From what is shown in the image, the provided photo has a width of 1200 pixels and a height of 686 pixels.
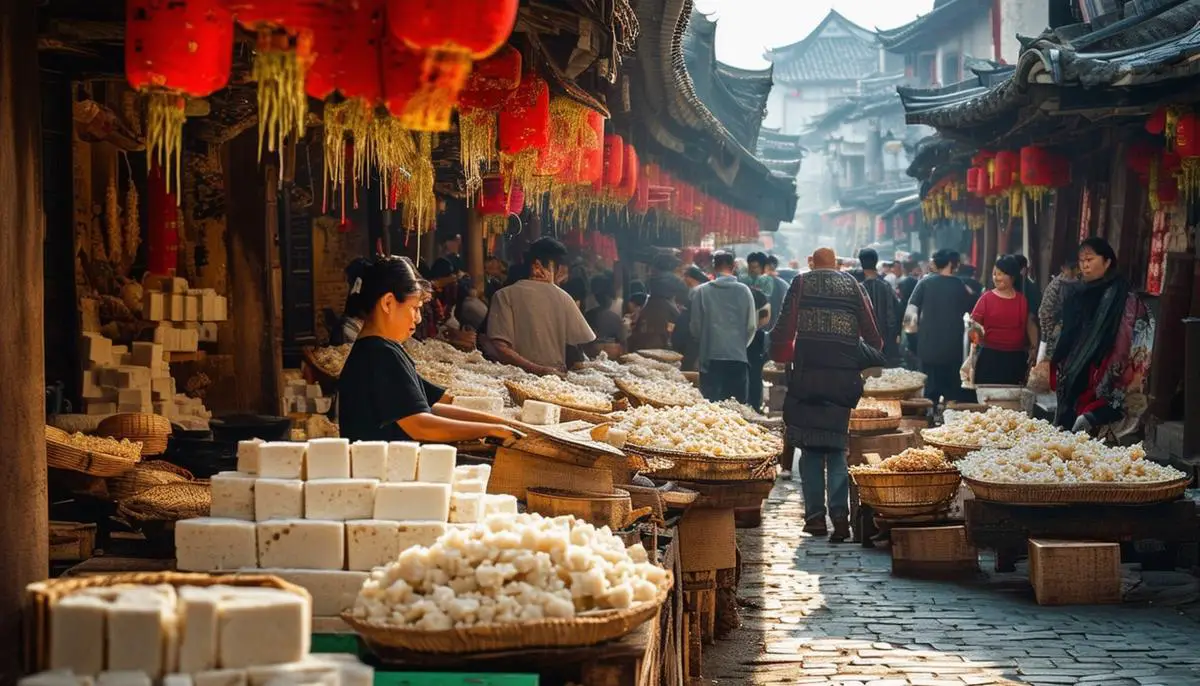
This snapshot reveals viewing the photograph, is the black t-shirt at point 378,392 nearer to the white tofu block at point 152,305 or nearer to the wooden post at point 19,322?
the wooden post at point 19,322

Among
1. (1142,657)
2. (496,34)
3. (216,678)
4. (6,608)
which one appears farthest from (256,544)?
(1142,657)

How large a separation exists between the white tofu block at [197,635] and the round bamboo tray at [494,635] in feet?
2.30

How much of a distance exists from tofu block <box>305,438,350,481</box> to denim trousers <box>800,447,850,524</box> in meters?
7.75

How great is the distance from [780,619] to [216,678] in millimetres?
6350

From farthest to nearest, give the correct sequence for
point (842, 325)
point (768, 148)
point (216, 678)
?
point (768, 148) → point (842, 325) → point (216, 678)

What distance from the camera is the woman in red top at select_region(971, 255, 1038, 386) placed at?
1568 centimetres

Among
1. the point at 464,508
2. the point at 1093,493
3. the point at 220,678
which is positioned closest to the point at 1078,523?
the point at 1093,493


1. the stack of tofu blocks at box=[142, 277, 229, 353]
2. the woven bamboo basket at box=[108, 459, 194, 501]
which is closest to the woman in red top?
the stack of tofu blocks at box=[142, 277, 229, 353]

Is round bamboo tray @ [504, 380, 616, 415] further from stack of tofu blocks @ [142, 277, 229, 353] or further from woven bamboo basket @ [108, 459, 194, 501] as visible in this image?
woven bamboo basket @ [108, 459, 194, 501]

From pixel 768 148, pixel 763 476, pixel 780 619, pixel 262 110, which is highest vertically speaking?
pixel 768 148

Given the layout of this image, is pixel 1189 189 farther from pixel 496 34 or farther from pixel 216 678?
pixel 216 678

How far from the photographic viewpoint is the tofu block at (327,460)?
5.14m

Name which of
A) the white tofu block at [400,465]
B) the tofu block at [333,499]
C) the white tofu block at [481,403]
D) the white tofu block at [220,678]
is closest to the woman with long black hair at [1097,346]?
the white tofu block at [481,403]

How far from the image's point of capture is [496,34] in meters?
4.52
